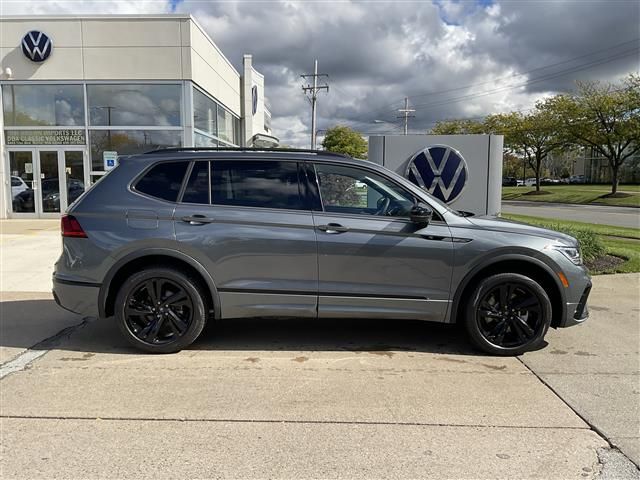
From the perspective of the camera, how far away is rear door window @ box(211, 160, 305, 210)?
4.64 metres

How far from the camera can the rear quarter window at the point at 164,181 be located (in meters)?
4.66

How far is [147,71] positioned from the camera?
53.1ft

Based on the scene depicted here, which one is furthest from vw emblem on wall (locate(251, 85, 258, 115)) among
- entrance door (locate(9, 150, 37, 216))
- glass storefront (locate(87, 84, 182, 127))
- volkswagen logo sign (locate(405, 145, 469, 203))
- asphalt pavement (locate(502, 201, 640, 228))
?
volkswagen logo sign (locate(405, 145, 469, 203))

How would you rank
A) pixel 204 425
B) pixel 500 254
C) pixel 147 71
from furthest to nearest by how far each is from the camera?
1. pixel 147 71
2. pixel 500 254
3. pixel 204 425

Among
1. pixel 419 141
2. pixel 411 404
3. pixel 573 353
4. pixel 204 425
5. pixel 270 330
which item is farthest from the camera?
pixel 419 141

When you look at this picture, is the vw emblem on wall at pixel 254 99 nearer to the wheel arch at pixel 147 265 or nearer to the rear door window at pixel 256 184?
the rear door window at pixel 256 184

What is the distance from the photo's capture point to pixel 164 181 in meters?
4.70

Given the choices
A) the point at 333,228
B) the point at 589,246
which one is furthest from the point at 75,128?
the point at 589,246

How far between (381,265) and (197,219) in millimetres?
1708

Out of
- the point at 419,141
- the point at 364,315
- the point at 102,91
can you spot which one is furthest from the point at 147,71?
the point at 364,315

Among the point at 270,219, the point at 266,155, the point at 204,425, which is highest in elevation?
the point at 266,155

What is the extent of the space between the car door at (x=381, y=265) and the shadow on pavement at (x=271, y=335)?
1.74 ft

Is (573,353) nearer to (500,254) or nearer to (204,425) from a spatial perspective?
(500,254)

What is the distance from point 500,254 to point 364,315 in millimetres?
1336
